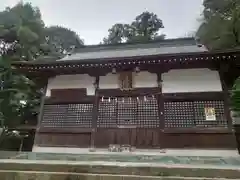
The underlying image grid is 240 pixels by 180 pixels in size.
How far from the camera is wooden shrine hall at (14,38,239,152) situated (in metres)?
7.36

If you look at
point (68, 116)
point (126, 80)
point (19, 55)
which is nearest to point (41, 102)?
point (68, 116)

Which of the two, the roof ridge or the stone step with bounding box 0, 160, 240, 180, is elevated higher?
the roof ridge

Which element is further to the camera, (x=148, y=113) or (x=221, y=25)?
(x=221, y=25)

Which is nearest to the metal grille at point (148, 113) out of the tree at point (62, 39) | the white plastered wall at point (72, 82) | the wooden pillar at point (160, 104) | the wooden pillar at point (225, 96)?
the wooden pillar at point (160, 104)

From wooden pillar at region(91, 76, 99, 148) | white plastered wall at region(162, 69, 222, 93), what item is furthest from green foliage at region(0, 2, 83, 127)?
white plastered wall at region(162, 69, 222, 93)

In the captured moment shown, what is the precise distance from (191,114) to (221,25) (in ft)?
33.0

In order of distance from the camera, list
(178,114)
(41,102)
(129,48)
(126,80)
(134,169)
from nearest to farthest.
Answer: (134,169)
(178,114)
(126,80)
(41,102)
(129,48)

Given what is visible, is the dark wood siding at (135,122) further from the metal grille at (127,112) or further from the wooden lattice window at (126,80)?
the wooden lattice window at (126,80)

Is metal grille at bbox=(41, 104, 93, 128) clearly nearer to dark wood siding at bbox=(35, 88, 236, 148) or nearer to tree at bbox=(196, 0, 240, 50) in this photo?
dark wood siding at bbox=(35, 88, 236, 148)

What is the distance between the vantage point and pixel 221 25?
48.4ft

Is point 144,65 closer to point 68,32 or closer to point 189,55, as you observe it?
point 189,55

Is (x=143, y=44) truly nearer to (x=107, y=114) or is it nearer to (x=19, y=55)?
(x=107, y=114)

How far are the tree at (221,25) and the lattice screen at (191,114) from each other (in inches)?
298

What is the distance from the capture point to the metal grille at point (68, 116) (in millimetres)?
8180
